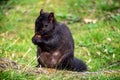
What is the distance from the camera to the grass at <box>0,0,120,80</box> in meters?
8.05

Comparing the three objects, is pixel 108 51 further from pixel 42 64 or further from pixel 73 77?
pixel 73 77

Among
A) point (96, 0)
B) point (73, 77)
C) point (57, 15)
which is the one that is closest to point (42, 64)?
point (73, 77)

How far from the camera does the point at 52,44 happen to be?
265 inches

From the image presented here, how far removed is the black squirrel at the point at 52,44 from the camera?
21.9 feet

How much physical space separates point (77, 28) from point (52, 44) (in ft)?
10.7

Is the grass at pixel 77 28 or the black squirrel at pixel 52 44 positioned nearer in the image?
the black squirrel at pixel 52 44

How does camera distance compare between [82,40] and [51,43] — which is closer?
[51,43]

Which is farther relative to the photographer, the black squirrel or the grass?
the grass

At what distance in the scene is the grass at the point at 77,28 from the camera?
8055mm

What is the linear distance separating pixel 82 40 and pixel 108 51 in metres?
0.85

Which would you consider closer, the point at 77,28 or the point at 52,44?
the point at 52,44

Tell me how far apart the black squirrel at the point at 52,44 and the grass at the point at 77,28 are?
0.81 feet

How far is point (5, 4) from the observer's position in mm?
10992

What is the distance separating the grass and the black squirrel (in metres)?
0.25
